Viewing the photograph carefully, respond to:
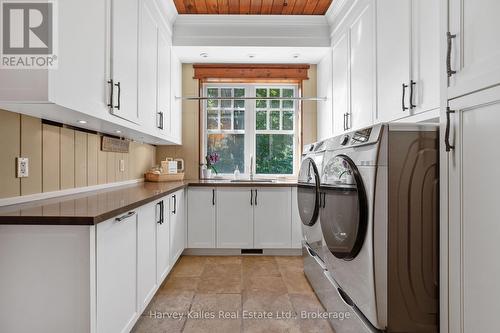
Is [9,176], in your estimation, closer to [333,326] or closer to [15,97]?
[15,97]

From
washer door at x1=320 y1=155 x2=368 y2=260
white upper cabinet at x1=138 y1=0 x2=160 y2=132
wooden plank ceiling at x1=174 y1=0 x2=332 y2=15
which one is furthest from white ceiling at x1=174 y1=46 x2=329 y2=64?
washer door at x1=320 y1=155 x2=368 y2=260

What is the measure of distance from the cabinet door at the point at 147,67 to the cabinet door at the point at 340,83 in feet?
5.75

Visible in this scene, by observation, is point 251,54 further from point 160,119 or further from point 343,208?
point 343,208

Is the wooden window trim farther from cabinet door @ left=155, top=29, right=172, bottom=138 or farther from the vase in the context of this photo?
the vase

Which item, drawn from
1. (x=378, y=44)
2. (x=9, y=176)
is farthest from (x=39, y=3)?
(x=378, y=44)

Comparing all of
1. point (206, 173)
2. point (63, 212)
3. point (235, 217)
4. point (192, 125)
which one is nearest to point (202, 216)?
point (235, 217)

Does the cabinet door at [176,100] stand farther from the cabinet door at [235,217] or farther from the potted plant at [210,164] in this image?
the cabinet door at [235,217]

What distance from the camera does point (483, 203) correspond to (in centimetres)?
105

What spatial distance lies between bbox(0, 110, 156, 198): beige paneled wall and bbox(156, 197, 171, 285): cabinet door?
0.55 meters

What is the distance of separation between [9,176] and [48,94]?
0.58m

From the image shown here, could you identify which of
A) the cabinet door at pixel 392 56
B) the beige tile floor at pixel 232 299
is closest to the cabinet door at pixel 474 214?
the cabinet door at pixel 392 56

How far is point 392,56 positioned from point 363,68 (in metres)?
0.45

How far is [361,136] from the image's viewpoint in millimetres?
1510

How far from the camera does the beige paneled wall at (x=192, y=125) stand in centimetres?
387
